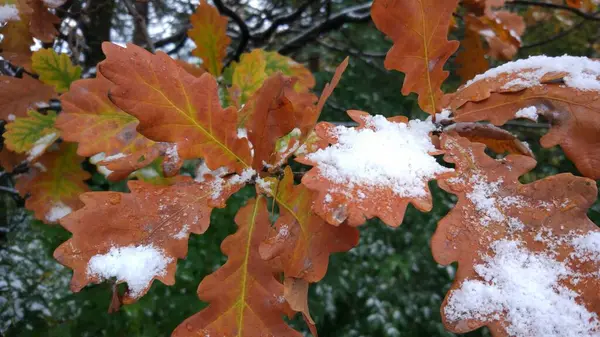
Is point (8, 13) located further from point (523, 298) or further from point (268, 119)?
point (523, 298)

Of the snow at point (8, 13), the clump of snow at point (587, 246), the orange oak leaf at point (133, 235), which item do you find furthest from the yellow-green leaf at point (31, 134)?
the clump of snow at point (587, 246)

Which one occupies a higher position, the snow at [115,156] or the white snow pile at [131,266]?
the white snow pile at [131,266]

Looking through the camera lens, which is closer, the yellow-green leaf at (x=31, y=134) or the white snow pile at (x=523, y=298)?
the white snow pile at (x=523, y=298)

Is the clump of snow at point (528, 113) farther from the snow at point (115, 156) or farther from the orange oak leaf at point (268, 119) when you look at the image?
the snow at point (115, 156)

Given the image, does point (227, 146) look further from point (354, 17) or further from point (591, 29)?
point (591, 29)

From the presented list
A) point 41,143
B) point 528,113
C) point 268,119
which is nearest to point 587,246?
point 528,113

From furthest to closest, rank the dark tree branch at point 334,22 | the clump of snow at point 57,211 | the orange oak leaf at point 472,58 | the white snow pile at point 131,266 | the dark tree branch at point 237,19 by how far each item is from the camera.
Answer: the dark tree branch at point 334,22 < the dark tree branch at point 237,19 < the orange oak leaf at point 472,58 < the clump of snow at point 57,211 < the white snow pile at point 131,266
